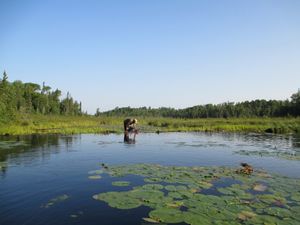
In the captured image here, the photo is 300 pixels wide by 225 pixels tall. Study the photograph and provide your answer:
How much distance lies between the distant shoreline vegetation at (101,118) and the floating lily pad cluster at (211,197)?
106 feet

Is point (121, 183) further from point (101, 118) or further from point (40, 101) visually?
point (40, 101)

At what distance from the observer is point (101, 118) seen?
3834 inches

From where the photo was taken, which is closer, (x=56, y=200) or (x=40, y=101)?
(x=56, y=200)

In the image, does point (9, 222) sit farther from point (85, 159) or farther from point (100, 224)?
point (85, 159)

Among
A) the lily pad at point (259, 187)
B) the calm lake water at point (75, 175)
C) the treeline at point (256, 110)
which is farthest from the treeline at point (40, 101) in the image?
the lily pad at point (259, 187)

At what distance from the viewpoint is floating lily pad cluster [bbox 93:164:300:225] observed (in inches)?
372

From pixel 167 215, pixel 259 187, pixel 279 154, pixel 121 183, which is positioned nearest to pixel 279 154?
pixel 279 154

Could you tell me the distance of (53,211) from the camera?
10.2 metres

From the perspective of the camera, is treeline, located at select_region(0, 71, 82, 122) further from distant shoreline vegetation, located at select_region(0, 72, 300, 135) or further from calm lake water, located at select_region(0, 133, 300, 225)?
calm lake water, located at select_region(0, 133, 300, 225)

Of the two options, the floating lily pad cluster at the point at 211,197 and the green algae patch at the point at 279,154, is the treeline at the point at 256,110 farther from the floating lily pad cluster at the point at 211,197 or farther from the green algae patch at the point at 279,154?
the floating lily pad cluster at the point at 211,197

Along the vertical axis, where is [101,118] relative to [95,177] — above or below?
above

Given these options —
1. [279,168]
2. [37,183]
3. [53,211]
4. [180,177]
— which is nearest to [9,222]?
[53,211]

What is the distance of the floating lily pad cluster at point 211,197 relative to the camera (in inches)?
372

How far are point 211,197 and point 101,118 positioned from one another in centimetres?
8808
